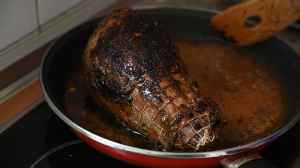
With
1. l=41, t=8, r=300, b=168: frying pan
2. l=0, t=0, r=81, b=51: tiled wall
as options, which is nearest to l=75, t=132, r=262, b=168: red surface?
l=41, t=8, r=300, b=168: frying pan

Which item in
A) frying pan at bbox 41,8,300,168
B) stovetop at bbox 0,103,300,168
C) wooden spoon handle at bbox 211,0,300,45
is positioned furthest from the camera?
wooden spoon handle at bbox 211,0,300,45

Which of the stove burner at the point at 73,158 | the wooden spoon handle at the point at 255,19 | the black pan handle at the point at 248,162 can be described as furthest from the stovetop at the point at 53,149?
the wooden spoon handle at the point at 255,19

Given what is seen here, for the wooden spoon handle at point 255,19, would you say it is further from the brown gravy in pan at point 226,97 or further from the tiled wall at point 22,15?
the tiled wall at point 22,15

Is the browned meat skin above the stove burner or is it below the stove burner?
above

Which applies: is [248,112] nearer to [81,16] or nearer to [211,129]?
[211,129]

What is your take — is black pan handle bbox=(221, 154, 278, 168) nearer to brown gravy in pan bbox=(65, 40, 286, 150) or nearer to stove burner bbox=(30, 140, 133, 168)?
brown gravy in pan bbox=(65, 40, 286, 150)

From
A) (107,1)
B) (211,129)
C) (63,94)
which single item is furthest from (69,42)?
→ (211,129)
